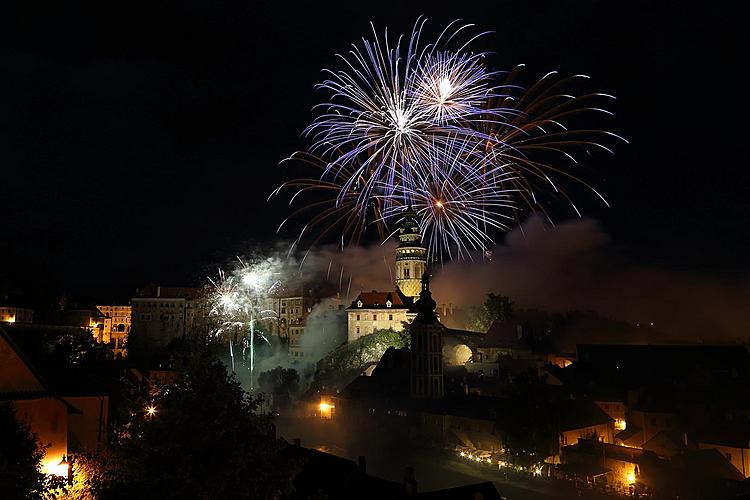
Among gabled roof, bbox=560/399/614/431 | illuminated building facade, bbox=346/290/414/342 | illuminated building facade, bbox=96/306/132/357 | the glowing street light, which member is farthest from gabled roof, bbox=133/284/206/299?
the glowing street light

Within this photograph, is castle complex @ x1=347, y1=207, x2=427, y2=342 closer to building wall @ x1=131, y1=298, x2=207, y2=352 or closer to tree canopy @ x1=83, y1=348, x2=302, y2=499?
building wall @ x1=131, y1=298, x2=207, y2=352

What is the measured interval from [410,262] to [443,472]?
5972 centimetres

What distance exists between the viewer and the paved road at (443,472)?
1523 inches

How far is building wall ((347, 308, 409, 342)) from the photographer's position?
3709 inches

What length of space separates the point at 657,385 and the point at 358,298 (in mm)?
51577

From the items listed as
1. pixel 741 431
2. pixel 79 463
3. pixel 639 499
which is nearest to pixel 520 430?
pixel 639 499

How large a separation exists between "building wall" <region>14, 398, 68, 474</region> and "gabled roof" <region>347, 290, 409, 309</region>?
2960 inches

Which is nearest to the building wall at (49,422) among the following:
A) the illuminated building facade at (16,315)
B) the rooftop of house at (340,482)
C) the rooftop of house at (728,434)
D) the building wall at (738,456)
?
the rooftop of house at (340,482)

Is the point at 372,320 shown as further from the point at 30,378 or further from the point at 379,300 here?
the point at 30,378

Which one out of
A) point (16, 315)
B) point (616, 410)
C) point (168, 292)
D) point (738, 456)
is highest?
point (168, 292)

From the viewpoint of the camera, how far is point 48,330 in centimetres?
7950

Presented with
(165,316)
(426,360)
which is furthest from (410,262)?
(165,316)

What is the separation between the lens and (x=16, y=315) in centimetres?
8800

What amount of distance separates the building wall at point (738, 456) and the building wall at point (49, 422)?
4236cm
